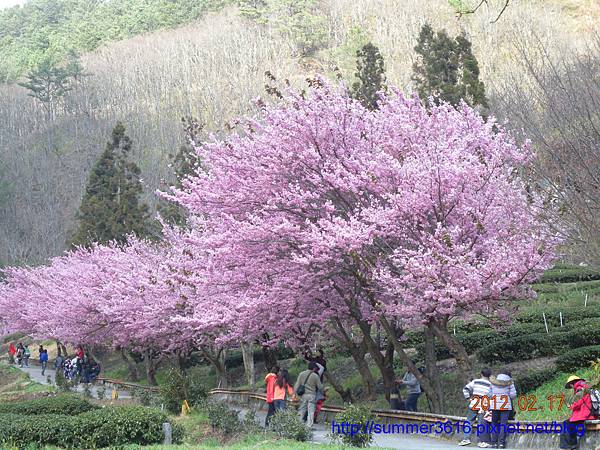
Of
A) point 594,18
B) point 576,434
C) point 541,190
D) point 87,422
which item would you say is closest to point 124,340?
point 87,422

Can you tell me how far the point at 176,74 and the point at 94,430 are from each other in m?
96.6

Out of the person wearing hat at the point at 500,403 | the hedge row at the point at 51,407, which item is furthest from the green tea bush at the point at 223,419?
the person wearing hat at the point at 500,403

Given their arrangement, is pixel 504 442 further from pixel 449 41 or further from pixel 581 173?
pixel 449 41

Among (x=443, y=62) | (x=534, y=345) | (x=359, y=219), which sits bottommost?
(x=534, y=345)

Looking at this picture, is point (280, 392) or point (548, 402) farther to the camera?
point (280, 392)

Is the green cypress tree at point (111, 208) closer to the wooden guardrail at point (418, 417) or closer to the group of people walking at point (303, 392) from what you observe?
the wooden guardrail at point (418, 417)

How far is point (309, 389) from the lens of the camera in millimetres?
18719

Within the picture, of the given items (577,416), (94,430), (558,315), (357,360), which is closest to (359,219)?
(357,360)

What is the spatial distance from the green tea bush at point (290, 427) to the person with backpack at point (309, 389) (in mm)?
1602

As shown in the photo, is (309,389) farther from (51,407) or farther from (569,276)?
(569,276)

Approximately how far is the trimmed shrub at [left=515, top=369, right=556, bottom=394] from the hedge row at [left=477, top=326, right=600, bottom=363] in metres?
2.04

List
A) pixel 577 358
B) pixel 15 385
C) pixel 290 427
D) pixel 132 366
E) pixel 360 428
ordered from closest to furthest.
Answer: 1. pixel 360 428
2. pixel 290 427
3. pixel 577 358
4. pixel 15 385
5. pixel 132 366

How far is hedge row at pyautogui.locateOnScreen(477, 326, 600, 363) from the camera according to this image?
2170 centimetres

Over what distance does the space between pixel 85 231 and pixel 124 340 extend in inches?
723
